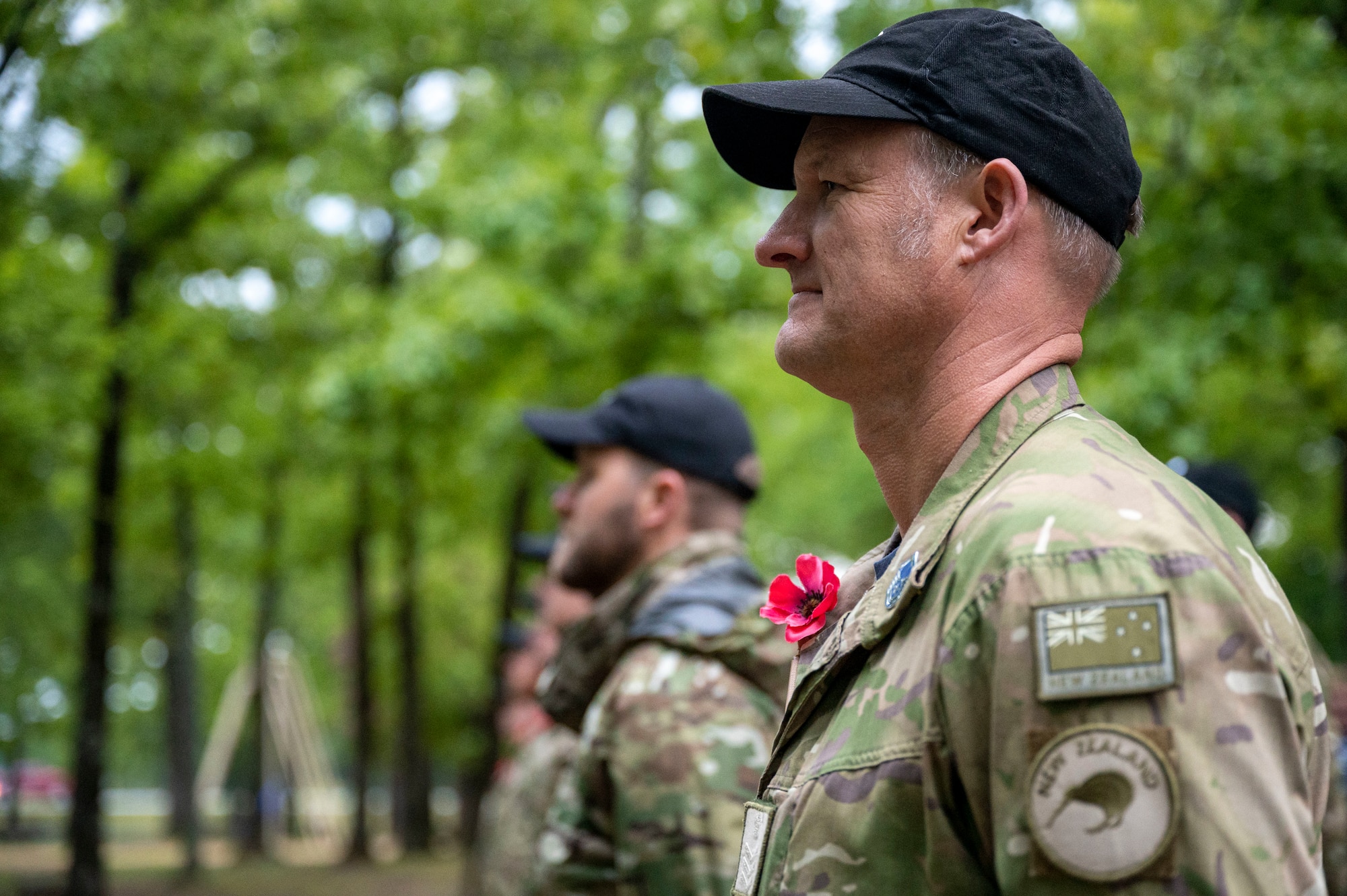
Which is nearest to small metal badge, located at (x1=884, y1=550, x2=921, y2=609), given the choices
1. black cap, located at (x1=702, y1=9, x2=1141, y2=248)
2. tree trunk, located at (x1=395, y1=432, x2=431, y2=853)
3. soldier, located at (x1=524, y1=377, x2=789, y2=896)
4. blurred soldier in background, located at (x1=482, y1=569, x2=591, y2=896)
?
black cap, located at (x1=702, y1=9, x2=1141, y2=248)

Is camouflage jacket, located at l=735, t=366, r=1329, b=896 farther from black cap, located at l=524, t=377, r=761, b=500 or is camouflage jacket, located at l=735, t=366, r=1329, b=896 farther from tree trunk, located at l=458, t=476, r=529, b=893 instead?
tree trunk, located at l=458, t=476, r=529, b=893

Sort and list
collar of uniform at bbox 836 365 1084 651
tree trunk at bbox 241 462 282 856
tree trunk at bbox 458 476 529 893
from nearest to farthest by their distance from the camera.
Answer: collar of uniform at bbox 836 365 1084 651 < tree trunk at bbox 458 476 529 893 < tree trunk at bbox 241 462 282 856

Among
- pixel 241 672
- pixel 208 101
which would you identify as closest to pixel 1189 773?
pixel 208 101

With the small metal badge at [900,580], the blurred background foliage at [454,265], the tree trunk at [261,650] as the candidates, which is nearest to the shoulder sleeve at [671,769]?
the small metal badge at [900,580]

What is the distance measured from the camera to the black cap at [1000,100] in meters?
1.72

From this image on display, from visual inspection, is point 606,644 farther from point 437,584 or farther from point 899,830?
point 437,584

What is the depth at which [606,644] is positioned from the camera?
4.03 meters

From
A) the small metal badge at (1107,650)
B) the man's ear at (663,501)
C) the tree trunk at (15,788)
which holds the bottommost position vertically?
the tree trunk at (15,788)

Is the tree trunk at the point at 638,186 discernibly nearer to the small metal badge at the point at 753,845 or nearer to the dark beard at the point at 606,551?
the dark beard at the point at 606,551

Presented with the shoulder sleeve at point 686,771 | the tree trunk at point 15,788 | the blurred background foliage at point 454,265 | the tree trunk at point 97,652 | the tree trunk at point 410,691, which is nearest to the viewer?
the shoulder sleeve at point 686,771

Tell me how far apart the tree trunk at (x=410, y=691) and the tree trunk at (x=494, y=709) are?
171 cm

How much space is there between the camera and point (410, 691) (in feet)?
68.4

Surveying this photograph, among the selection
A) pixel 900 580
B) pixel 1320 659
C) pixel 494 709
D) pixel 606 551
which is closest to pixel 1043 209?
pixel 900 580

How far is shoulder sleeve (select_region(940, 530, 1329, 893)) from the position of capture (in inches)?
48.2
